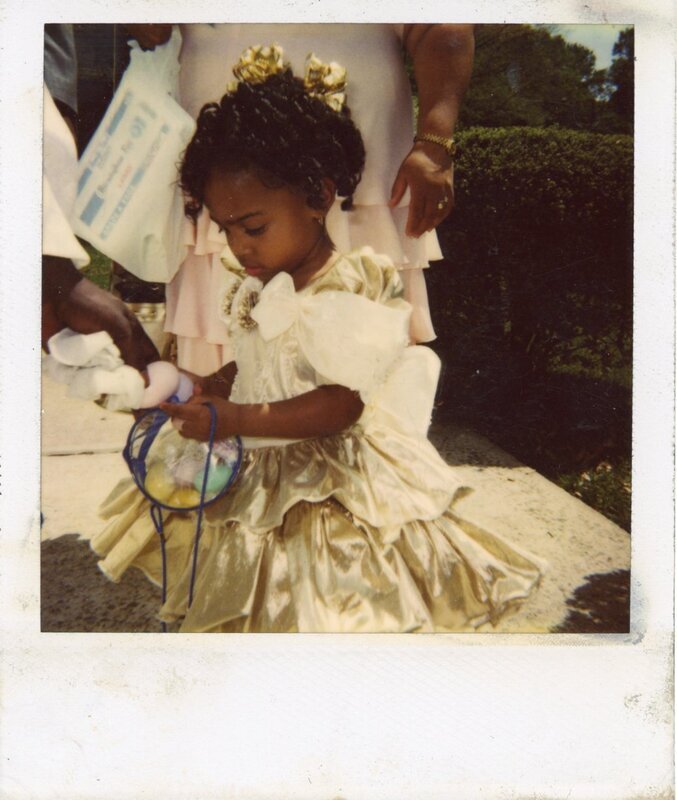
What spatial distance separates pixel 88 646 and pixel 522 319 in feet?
6.59

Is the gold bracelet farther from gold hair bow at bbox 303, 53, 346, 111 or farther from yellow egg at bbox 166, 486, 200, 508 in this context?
yellow egg at bbox 166, 486, 200, 508

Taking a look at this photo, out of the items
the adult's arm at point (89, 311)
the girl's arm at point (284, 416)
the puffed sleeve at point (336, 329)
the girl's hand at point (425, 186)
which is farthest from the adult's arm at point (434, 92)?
the adult's arm at point (89, 311)

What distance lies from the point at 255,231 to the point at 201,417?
0.68 m

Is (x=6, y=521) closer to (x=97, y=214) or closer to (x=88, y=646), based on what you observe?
(x=88, y=646)

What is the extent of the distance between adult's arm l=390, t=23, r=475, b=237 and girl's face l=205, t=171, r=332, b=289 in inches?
13.0

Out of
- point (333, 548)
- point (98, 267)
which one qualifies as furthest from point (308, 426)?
point (98, 267)

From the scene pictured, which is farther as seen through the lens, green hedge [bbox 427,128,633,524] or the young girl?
green hedge [bbox 427,128,633,524]

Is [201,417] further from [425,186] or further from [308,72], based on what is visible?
[308,72]

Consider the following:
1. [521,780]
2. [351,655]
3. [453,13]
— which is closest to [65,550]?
[351,655]

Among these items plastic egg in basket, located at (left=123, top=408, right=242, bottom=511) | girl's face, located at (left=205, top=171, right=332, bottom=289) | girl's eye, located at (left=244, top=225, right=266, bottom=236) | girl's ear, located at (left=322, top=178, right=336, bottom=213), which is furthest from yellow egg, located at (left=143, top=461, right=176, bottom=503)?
girl's ear, located at (left=322, top=178, right=336, bottom=213)

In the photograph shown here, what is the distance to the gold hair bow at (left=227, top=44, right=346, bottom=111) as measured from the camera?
268 centimetres

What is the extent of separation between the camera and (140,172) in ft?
9.09

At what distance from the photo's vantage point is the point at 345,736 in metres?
2.87

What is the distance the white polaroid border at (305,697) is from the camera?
2850 millimetres
